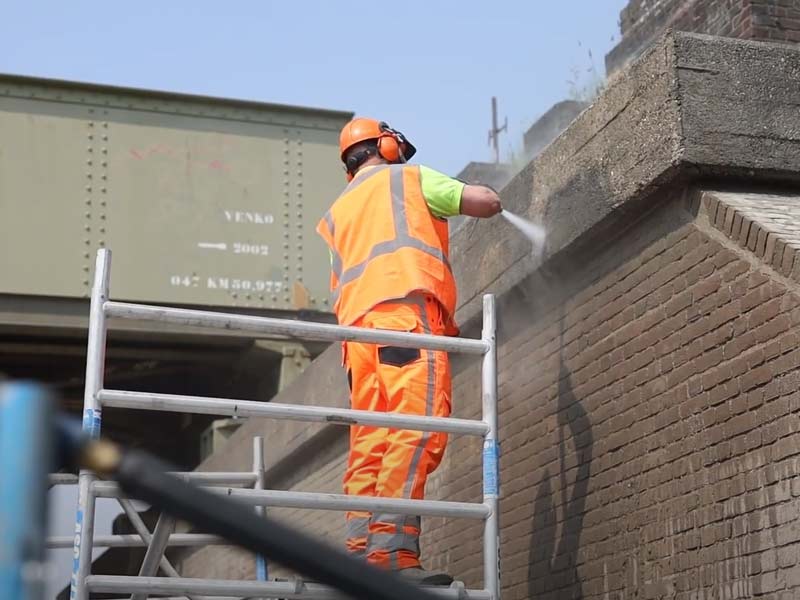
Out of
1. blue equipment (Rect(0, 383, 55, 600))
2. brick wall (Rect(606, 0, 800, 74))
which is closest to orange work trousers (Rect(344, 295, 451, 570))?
brick wall (Rect(606, 0, 800, 74))

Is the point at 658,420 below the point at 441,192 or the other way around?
below

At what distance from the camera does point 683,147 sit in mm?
4734

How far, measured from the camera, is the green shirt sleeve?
5185 mm

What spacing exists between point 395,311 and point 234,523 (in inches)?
143

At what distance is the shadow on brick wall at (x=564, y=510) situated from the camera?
5340mm

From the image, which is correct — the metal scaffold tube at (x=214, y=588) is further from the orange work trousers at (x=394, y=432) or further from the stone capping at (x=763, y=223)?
the stone capping at (x=763, y=223)

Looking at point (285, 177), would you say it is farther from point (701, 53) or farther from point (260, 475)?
point (701, 53)

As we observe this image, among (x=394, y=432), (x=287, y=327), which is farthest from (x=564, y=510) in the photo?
(x=287, y=327)

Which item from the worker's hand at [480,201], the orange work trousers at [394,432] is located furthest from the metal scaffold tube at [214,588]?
the worker's hand at [480,201]

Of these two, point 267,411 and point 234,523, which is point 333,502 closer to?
point 267,411

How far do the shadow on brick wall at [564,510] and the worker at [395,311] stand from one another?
67 centimetres

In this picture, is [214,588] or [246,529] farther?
[214,588]

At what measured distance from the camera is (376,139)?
5.66 metres

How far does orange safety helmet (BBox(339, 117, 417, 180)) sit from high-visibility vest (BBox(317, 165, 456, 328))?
0.56 feet
